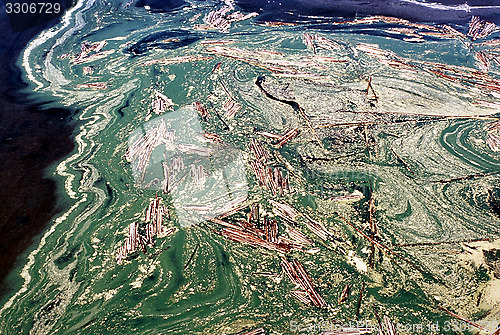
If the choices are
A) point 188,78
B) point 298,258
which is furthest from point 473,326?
point 188,78

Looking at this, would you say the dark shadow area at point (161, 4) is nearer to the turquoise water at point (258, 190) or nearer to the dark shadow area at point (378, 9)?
the dark shadow area at point (378, 9)

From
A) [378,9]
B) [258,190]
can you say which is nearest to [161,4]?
[378,9]

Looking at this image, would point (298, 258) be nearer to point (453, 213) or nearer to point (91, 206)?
point (453, 213)

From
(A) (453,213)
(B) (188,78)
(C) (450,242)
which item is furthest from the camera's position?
(B) (188,78)

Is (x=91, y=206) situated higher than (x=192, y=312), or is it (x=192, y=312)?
(x=91, y=206)

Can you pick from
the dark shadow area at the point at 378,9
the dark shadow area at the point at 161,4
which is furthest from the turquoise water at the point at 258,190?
the dark shadow area at the point at 161,4

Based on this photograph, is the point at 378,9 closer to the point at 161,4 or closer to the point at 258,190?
the point at 161,4

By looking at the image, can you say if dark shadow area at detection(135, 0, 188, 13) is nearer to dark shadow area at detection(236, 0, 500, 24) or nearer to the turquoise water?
Result: dark shadow area at detection(236, 0, 500, 24)

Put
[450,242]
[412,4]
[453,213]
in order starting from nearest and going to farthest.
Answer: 1. [450,242]
2. [453,213]
3. [412,4]

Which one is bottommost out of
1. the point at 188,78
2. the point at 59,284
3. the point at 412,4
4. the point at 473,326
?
the point at 473,326
